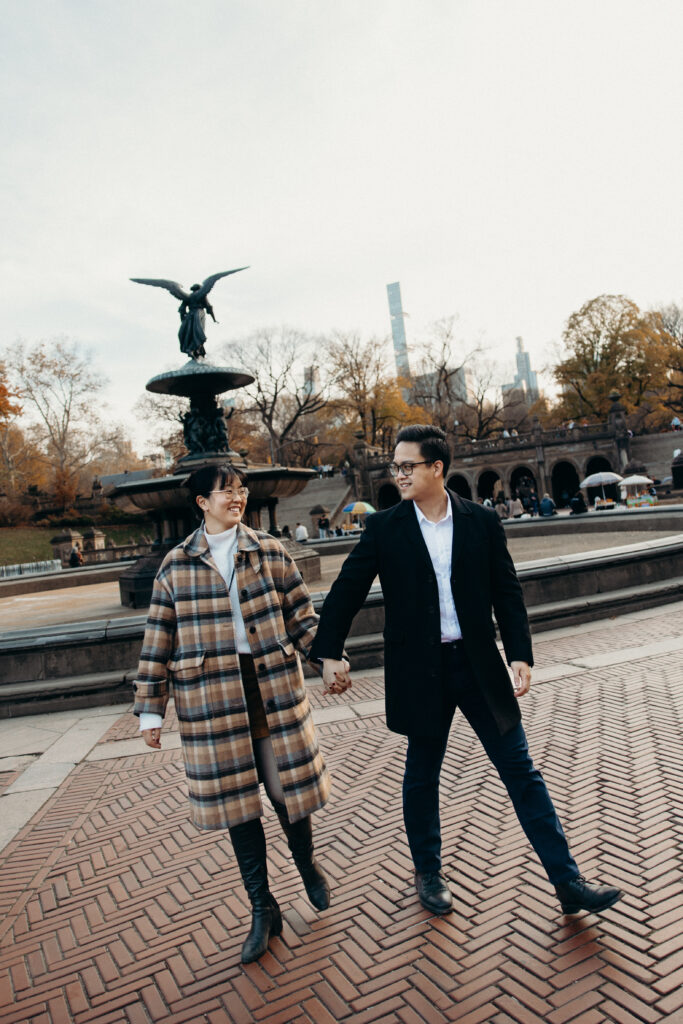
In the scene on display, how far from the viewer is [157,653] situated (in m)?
2.73

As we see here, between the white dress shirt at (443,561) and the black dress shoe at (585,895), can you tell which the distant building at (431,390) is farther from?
the black dress shoe at (585,895)

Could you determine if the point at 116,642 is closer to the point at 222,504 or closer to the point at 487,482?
the point at 222,504

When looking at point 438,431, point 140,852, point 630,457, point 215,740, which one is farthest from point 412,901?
point 630,457

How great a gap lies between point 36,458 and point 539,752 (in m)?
56.0

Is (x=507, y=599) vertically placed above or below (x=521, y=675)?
above

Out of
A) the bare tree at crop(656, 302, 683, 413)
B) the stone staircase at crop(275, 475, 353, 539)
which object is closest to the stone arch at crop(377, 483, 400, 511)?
the stone staircase at crop(275, 475, 353, 539)

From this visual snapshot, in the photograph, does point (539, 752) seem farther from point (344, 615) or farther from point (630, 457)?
point (630, 457)

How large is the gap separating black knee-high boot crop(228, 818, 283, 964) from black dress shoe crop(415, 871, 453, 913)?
601 mm

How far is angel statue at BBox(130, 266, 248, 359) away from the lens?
424 inches

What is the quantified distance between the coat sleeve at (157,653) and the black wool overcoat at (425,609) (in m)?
0.59

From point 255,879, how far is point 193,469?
25.7 feet

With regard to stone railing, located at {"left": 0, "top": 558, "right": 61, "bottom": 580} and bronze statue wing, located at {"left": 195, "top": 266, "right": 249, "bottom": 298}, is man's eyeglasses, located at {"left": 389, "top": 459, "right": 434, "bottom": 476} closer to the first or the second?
bronze statue wing, located at {"left": 195, "top": 266, "right": 249, "bottom": 298}

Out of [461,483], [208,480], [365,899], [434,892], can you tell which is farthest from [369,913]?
[461,483]

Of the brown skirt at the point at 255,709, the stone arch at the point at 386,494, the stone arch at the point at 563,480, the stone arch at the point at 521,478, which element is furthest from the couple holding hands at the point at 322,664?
the stone arch at the point at 563,480
